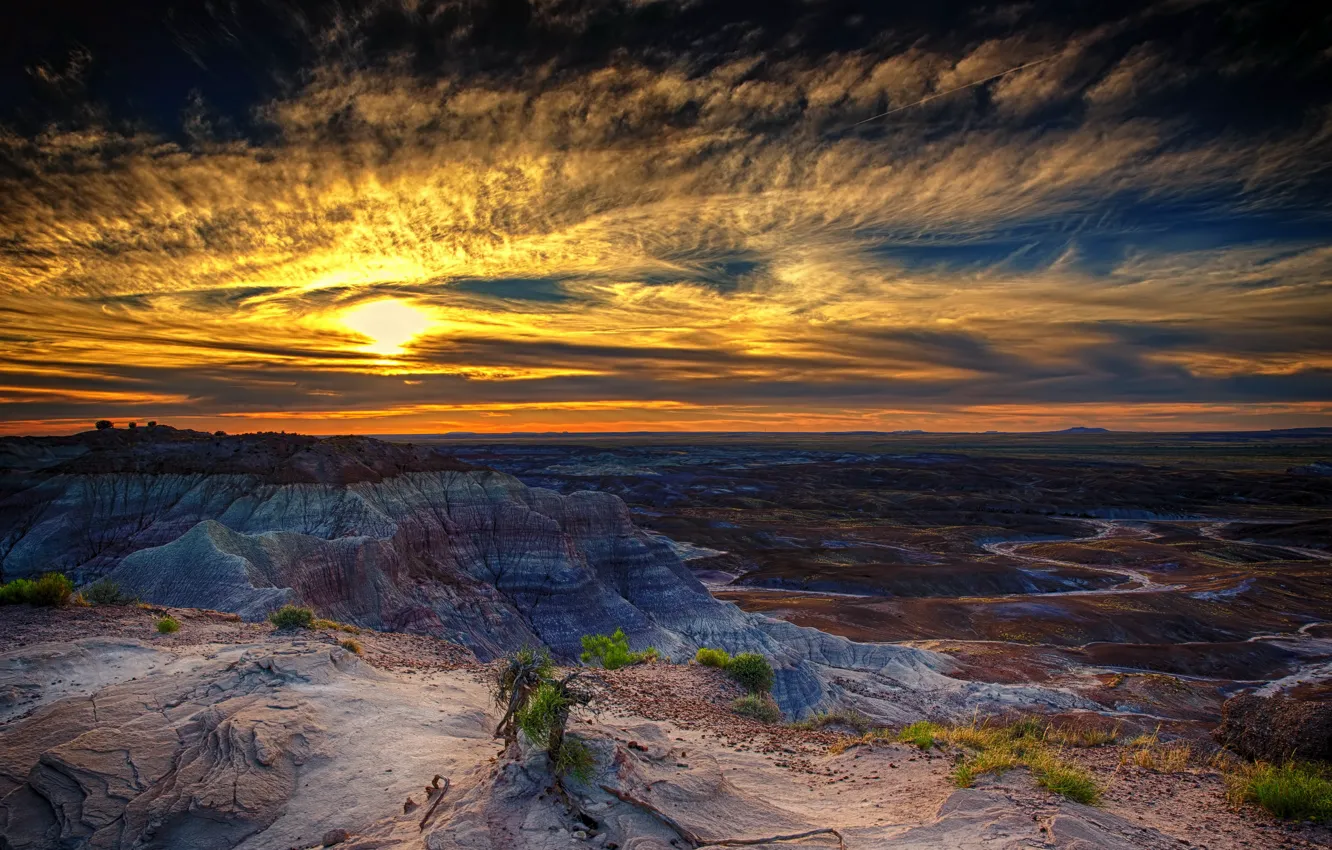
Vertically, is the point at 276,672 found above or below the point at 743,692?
above

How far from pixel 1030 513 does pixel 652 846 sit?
4881 inches

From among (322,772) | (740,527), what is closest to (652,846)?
(322,772)

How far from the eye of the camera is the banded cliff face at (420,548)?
1154 inches

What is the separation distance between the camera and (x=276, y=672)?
11445mm

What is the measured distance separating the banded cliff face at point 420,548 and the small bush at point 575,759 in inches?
907

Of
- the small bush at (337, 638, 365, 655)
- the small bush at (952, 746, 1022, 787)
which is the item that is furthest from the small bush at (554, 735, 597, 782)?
the small bush at (337, 638, 365, 655)

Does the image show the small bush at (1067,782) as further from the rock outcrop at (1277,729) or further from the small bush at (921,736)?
the rock outcrop at (1277,729)

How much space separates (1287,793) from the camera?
24.1 ft

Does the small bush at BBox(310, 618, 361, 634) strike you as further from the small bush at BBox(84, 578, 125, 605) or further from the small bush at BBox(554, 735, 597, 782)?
the small bush at BBox(554, 735, 597, 782)

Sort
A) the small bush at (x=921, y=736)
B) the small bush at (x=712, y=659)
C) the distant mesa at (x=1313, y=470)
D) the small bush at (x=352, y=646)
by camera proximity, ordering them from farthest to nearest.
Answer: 1. the distant mesa at (x=1313, y=470)
2. the small bush at (x=712, y=659)
3. the small bush at (x=352, y=646)
4. the small bush at (x=921, y=736)

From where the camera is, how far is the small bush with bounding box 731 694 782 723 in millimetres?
Result: 13266

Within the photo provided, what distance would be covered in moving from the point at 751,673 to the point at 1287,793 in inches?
390

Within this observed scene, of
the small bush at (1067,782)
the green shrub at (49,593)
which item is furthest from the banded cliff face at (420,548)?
the small bush at (1067,782)

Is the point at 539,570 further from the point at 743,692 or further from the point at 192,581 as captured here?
the point at 743,692
